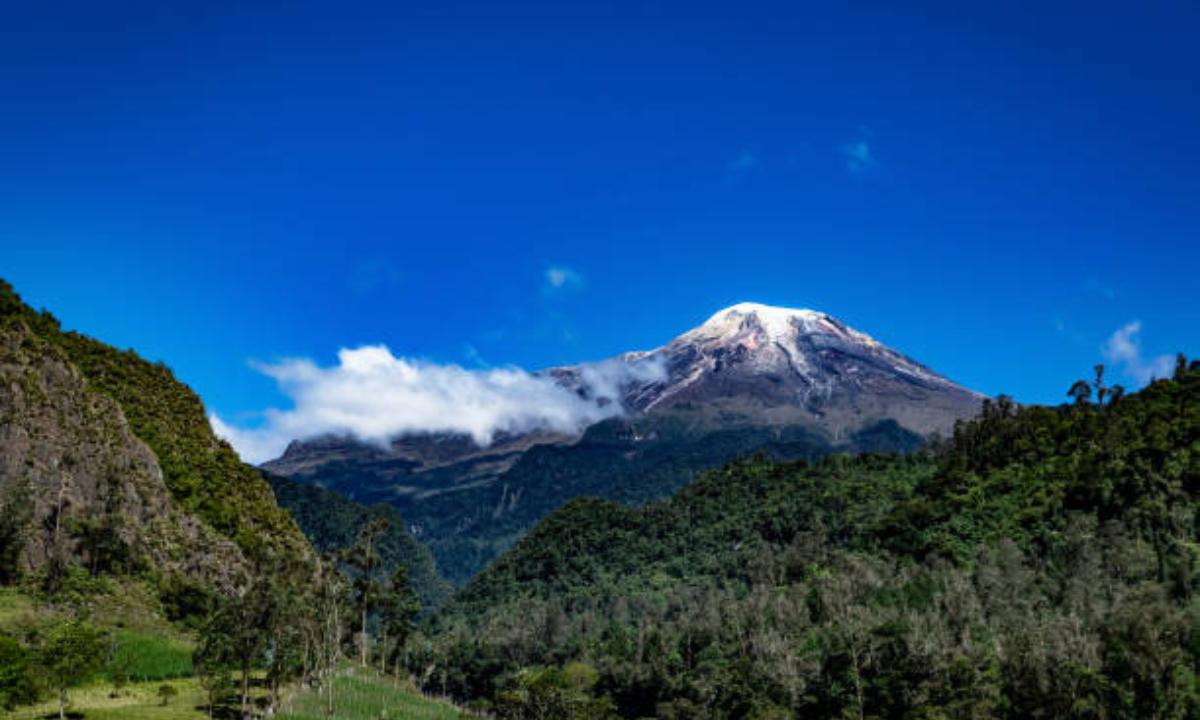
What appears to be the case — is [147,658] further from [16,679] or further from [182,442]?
[182,442]

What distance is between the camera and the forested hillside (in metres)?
69.1

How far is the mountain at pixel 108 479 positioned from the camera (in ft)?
244

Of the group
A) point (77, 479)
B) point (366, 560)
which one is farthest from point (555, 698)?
point (77, 479)

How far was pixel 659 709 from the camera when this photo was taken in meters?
98.2

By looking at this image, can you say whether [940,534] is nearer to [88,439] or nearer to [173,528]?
[173,528]

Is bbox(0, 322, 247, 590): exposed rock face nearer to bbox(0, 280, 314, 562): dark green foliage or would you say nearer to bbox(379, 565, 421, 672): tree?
bbox(0, 280, 314, 562): dark green foliage

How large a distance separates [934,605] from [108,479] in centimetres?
8252

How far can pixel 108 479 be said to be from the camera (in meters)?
81.2

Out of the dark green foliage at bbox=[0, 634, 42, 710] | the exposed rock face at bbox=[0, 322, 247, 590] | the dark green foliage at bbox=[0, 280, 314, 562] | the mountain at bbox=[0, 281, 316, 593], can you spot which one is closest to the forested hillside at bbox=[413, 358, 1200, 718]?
the dark green foliage at bbox=[0, 280, 314, 562]

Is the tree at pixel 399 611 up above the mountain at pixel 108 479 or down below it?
below

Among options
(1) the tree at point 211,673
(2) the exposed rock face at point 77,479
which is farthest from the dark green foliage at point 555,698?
(1) the tree at point 211,673

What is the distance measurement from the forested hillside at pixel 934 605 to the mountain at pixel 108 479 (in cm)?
3568

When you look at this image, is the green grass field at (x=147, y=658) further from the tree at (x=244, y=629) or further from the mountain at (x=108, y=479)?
the mountain at (x=108, y=479)

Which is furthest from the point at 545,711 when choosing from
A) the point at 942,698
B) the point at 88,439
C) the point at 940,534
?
the point at 940,534
